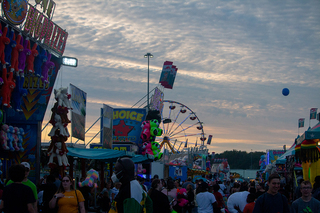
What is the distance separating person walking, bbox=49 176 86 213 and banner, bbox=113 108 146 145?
929 inches

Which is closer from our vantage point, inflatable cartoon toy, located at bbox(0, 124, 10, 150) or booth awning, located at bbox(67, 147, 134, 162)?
inflatable cartoon toy, located at bbox(0, 124, 10, 150)

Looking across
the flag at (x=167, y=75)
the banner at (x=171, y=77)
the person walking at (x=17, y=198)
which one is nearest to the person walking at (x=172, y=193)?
the person walking at (x=17, y=198)

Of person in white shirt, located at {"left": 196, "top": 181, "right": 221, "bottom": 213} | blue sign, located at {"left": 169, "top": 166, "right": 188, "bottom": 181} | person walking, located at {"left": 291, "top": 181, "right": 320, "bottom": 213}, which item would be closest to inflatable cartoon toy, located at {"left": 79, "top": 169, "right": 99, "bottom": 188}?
person in white shirt, located at {"left": 196, "top": 181, "right": 221, "bottom": 213}

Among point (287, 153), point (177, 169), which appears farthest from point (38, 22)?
point (177, 169)

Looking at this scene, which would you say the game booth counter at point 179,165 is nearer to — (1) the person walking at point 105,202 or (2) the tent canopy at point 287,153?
(2) the tent canopy at point 287,153

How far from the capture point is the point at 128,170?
4531 millimetres

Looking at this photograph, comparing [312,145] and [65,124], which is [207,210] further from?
[65,124]

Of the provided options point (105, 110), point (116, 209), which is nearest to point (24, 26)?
point (105, 110)

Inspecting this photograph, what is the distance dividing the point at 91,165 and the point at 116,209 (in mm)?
21835

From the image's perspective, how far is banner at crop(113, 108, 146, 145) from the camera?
30250 mm

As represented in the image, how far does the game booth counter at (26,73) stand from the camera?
1349 cm

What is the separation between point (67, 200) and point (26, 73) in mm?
9864

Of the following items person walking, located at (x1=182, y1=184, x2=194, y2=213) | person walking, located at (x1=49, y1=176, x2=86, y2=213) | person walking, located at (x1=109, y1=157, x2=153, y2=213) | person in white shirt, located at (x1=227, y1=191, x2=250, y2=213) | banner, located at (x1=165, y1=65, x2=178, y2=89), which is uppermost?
banner, located at (x1=165, y1=65, x2=178, y2=89)

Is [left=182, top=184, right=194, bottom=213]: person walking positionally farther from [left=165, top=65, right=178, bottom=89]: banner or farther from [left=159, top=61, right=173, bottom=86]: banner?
[left=165, top=65, right=178, bottom=89]: banner
